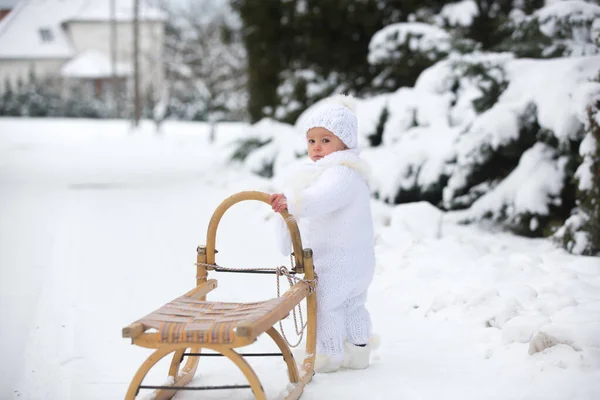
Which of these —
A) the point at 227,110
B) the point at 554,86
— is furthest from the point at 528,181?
the point at 227,110

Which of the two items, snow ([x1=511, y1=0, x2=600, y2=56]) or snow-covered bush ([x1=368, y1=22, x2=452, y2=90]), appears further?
snow-covered bush ([x1=368, y1=22, x2=452, y2=90])

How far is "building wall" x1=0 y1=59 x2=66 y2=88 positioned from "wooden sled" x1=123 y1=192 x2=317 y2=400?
1377 centimetres

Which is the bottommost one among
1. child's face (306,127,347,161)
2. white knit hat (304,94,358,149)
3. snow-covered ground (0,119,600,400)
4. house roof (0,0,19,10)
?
snow-covered ground (0,119,600,400)

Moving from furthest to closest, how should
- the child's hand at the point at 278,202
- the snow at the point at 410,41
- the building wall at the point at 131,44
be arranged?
the building wall at the point at 131,44
the snow at the point at 410,41
the child's hand at the point at 278,202

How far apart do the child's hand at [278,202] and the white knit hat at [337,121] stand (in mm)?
462

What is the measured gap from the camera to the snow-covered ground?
10.1 feet

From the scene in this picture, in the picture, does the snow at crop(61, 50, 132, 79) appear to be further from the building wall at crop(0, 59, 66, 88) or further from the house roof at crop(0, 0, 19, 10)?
the house roof at crop(0, 0, 19, 10)

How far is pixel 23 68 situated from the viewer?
16.7 m

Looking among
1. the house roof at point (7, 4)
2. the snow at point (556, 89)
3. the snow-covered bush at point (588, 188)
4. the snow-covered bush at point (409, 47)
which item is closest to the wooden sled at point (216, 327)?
the snow-covered bush at point (588, 188)

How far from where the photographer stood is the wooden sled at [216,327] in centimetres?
236

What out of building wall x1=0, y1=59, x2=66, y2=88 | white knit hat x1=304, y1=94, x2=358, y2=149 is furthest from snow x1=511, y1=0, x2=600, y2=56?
building wall x1=0, y1=59, x2=66, y2=88

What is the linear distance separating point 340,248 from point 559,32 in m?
4.30

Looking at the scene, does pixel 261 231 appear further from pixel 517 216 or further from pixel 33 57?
pixel 33 57

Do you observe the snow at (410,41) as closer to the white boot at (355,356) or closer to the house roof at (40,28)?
the house roof at (40,28)
